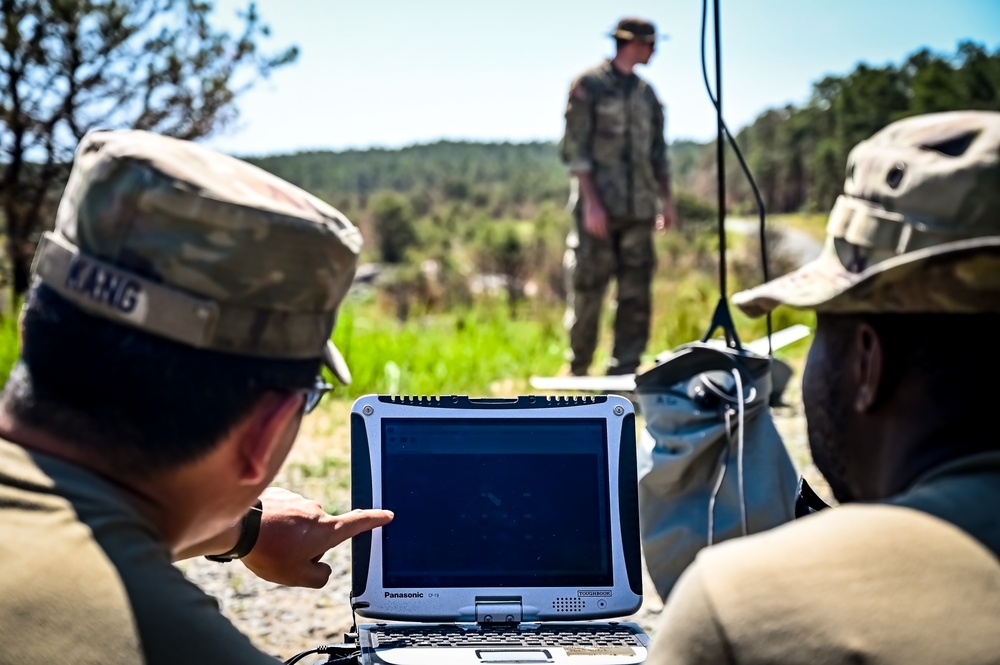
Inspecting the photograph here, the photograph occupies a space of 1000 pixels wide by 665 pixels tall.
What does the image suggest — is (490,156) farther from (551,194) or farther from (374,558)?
(374,558)

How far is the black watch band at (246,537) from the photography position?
76.3 inches

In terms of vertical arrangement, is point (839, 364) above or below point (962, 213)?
below

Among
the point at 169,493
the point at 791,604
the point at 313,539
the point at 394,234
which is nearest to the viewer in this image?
the point at 791,604

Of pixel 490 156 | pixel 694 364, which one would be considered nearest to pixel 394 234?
pixel 694 364

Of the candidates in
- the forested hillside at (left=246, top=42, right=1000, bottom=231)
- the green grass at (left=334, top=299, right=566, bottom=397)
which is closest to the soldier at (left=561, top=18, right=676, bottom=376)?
the green grass at (left=334, top=299, right=566, bottom=397)

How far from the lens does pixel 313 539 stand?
1988 mm

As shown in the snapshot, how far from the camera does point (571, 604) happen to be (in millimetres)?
2051

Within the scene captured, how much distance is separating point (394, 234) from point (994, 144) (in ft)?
128

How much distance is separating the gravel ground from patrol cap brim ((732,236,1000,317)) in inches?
103

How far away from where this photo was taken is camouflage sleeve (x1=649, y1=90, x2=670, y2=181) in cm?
780

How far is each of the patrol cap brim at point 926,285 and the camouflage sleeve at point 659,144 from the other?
6395mm

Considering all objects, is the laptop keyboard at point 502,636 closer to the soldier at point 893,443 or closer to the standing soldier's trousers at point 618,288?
the soldier at point 893,443

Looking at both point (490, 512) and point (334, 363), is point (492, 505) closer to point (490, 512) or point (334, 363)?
point (490, 512)

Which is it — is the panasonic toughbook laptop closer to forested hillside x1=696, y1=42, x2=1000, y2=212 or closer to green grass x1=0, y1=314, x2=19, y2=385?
green grass x1=0, y1=314, x2=19, y2=385
